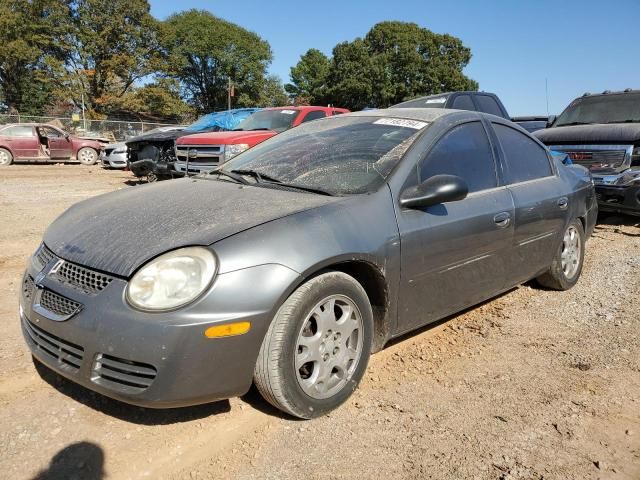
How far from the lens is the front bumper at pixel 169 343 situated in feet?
6.84

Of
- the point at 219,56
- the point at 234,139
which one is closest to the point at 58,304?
the point at 234,139

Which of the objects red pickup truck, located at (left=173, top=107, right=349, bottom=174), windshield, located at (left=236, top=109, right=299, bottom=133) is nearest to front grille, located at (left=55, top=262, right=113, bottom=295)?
red pickup truck, located at (left=173, top=107, right=349, bottom=174)

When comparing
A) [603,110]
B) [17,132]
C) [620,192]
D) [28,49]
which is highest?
[28,49]

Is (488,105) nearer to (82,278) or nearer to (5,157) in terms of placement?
(82,278)

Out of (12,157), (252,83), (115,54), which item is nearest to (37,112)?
(115,54)

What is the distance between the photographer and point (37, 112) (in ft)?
150

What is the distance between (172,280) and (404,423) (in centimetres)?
132

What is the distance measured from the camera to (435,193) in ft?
9.22

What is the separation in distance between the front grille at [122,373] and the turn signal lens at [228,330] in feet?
0.88

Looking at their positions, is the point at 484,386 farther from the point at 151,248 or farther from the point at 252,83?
the point at 252,83

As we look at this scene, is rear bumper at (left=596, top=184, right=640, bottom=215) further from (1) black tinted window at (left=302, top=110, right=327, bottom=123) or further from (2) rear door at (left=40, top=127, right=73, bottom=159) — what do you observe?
(2) rear door at (left=40, top=127, right=73, bottom=159)

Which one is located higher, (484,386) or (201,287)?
(201,287)

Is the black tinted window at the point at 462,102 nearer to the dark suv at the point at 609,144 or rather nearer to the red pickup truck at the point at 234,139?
the dark suv at the point at 609,144

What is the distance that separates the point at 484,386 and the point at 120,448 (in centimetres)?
192
